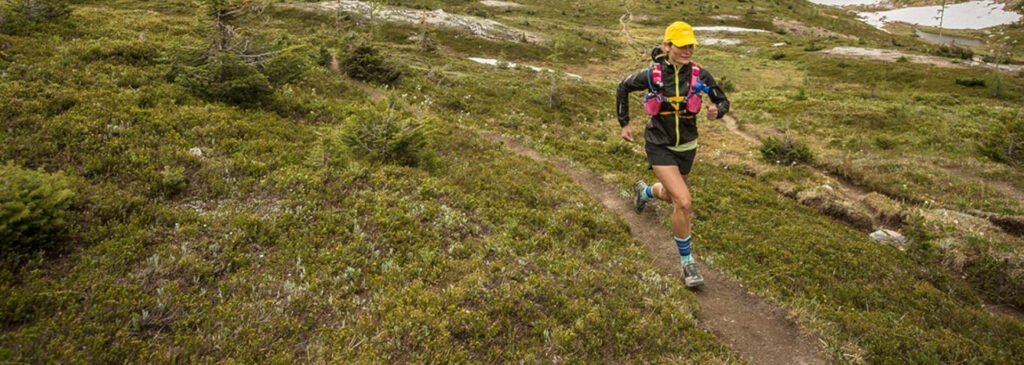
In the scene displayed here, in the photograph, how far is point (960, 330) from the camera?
843 cm

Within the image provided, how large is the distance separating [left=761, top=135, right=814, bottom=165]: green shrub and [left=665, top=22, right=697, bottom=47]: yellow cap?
48.5 feet

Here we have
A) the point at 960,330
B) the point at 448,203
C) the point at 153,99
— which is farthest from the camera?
the point at 153,99

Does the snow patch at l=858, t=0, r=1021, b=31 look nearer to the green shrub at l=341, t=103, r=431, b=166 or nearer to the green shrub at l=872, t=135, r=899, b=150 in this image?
the green shrub at l=872, t=135, r=899, b=150

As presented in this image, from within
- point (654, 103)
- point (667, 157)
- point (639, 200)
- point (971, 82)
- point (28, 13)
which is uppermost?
point (28, 13)

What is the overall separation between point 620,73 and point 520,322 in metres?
43.5

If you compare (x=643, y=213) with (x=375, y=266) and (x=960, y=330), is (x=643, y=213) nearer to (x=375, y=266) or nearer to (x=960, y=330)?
(x=960, y=330)

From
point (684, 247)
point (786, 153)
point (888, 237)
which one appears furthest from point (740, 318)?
point (786, 153)

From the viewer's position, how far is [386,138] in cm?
1098

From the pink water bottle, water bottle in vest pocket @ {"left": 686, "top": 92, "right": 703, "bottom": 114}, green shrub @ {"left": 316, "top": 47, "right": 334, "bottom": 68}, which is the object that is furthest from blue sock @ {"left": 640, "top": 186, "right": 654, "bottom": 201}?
green shrub @ {"left": 316, "top": 47, "right": 334, "bottom": 68}

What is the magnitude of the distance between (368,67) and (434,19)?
99.2 feet

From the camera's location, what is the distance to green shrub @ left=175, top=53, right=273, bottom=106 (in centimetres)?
1227

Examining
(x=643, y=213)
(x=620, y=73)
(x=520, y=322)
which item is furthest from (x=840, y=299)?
(x=620, y=73)

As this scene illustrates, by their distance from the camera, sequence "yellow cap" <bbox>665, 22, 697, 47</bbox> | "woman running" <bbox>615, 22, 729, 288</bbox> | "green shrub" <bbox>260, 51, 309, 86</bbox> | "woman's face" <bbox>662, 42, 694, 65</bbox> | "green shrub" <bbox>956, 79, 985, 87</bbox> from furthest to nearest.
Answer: "green shrub" <bbox>956, 79, 985, 87</bbox>
"green shrub" <bbox>260, 51, 309, 86</bbox>
"woman running" <bbox>615, 22, 729, 288</bbox>
"woman's face" <bbox>662, 42, 694, 65</bbox>
"yellow cap" <bbox>665, 22, 697, 47</bbox>

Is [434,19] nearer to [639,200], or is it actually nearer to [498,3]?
[639,200]
